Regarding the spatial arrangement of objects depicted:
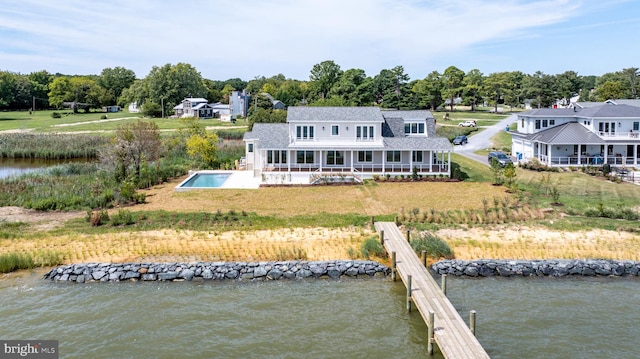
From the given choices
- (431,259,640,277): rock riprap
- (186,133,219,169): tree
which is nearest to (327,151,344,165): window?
(186,133,219,169): tree

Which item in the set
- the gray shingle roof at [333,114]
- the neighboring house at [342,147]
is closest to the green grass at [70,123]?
the gray shingle roof at [333,114]

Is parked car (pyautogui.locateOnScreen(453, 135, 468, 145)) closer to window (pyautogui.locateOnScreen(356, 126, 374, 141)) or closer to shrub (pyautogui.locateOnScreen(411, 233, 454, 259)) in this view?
window (pyautogui.locateOnScreen(356, 126, 374, 141))

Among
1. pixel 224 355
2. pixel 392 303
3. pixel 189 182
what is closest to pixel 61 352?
pixel 224 355

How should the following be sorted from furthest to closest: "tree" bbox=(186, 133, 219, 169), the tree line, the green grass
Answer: the tree line, the green grass, "tree" bbox=(186, 133, 219, 169)

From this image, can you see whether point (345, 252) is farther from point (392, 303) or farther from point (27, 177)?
point (27, 177)

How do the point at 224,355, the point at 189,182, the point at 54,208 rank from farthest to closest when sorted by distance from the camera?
the point at 189,182 < the point at 54,208 < the point at 224,355

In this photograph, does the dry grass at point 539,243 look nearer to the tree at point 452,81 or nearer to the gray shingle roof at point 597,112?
the gray shingle roof at point 597,112
